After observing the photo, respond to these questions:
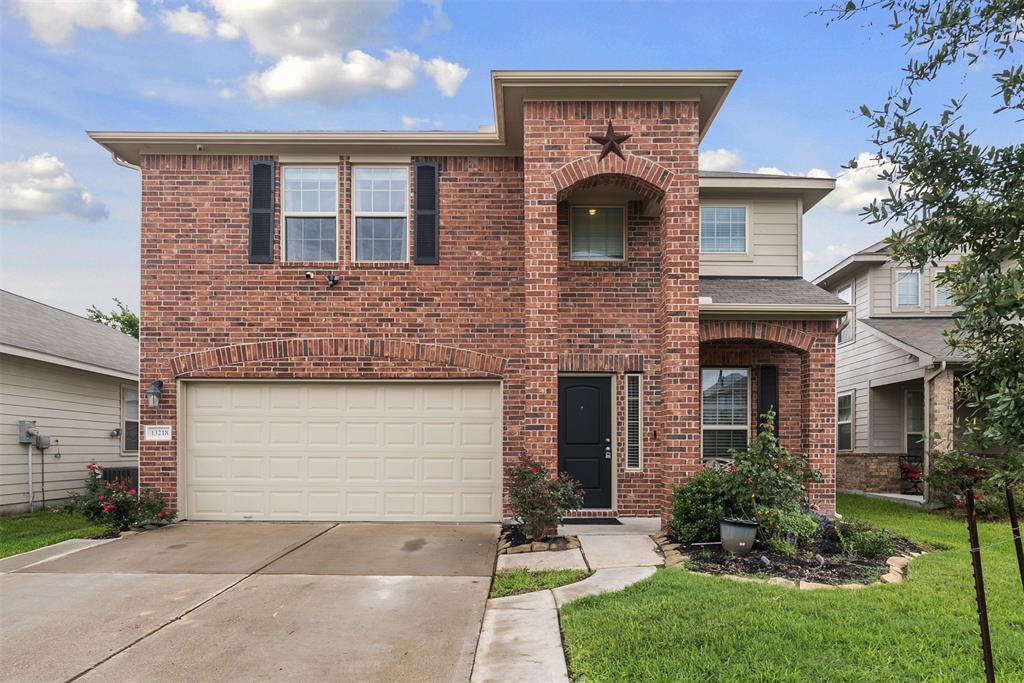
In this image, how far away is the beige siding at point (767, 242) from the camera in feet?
36.9

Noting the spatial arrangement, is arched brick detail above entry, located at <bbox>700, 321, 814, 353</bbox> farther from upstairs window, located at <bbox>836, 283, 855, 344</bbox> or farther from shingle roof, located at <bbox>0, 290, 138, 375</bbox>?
shingle roof, located at <bbox>0, 290, 138, 375</bbox>


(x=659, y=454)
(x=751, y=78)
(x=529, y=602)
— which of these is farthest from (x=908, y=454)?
(x=529, y=602)

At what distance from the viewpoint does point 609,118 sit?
8641mm

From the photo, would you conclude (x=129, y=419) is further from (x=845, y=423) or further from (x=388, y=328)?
(x=845, y=423)

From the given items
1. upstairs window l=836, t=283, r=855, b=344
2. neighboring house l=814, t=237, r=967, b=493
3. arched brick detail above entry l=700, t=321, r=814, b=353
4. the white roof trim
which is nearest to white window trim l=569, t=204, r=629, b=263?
arched brick detail above entry l=700, t=321, r=814, b=353

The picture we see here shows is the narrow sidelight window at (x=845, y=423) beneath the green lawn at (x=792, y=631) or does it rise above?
above

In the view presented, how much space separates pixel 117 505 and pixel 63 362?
4.55 metres

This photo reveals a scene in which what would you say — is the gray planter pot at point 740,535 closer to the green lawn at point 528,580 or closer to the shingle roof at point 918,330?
the green lawn at point 528,580

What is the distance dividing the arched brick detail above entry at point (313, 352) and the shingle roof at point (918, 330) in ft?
29.1

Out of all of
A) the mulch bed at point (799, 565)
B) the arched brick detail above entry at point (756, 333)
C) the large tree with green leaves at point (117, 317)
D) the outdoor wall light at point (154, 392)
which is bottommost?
the mulch bed at point (799, 565)

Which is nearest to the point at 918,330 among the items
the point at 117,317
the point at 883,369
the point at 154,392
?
the point at 883,369

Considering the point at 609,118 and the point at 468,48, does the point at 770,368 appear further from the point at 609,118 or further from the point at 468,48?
the point at 468,48

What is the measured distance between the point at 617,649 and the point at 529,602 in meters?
1.46

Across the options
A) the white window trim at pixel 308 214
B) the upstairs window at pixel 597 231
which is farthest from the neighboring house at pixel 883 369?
the white window trim at pixel 308 214
